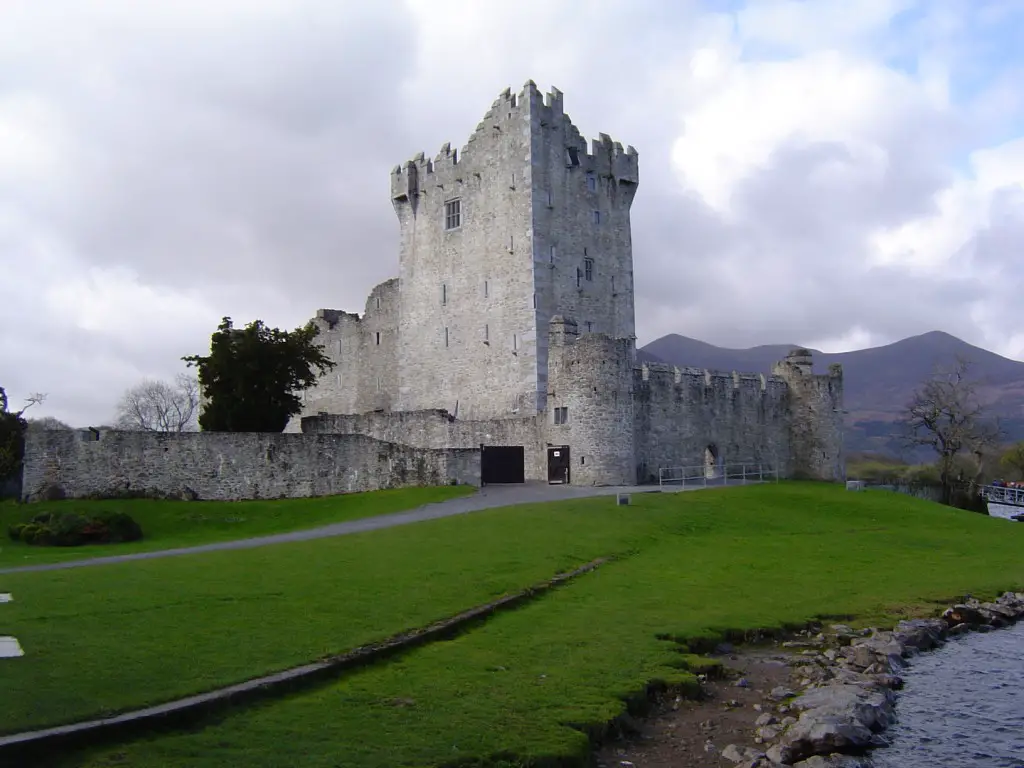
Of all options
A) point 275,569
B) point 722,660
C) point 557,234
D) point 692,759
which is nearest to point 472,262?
point 557,234

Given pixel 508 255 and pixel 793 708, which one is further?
pixel 508 255

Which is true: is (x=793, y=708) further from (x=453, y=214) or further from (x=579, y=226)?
(x=453, y=214)

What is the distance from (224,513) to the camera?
34562mm

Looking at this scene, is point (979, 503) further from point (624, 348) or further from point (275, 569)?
point (275, 569)

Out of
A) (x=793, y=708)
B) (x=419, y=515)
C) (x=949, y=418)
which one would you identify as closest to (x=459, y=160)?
(x=419, y=515)

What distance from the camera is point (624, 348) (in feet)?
124

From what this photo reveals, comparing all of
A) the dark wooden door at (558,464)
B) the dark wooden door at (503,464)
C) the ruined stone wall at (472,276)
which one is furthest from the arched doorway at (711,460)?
the dark wooden door at (503,464)

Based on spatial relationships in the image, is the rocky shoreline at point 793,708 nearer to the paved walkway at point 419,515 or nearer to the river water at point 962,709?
the river water at point 962,709

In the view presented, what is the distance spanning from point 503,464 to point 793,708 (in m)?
27.3

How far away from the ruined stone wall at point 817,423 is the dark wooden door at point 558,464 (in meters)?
15.4

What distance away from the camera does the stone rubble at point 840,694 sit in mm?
11211

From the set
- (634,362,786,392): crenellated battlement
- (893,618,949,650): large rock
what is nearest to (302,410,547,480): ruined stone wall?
(634,362,786,392): crenellated battlement

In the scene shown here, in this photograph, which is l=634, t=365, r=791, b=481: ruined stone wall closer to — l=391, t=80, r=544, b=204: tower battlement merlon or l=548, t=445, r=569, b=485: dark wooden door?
l=548, t=445, r=569, b=485: dark wooden door

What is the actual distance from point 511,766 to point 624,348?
2928 cm
